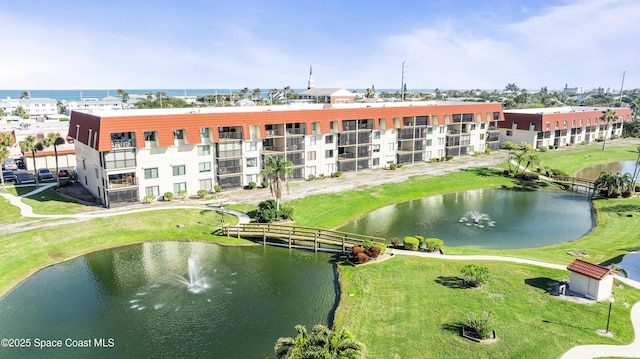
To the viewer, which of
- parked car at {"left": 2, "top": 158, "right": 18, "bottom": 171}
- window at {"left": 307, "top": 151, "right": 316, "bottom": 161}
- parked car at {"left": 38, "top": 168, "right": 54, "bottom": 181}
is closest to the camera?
parked car at {"left": 38, "top": 168, "right": 54, "bottom": 181}

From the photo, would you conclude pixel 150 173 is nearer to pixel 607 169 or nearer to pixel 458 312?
pixel 458 312

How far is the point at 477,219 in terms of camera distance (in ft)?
190

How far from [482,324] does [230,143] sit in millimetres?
48496

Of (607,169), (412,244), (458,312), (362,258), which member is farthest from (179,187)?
(607,169)

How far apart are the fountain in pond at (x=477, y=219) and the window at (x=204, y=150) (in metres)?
38.5

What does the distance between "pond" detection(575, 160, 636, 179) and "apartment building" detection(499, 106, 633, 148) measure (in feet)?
47.8

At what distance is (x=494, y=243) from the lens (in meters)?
48.7

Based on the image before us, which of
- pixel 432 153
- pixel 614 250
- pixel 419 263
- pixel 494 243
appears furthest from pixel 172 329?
pixel 432 153

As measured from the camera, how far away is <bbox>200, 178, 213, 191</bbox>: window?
65.0m

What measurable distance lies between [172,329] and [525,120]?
103843 mm

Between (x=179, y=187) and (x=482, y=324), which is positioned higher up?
(x=179, y=187)

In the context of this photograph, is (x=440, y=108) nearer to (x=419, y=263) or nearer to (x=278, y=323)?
(x=419, y=263)

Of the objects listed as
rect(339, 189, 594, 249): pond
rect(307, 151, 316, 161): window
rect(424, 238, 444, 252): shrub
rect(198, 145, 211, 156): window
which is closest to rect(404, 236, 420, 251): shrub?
rect(424, 238, 444, 252): shrub

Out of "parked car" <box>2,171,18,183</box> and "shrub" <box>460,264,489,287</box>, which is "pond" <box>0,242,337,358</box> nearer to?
"shrub" <box>460,264,489,287</box>
